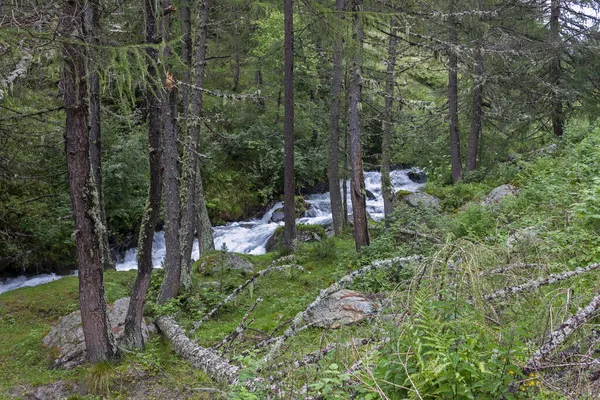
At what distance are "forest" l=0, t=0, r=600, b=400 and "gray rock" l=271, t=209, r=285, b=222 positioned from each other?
0.33 feet

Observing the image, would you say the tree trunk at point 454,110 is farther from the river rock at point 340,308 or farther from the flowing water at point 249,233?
the river rock at point 340,308

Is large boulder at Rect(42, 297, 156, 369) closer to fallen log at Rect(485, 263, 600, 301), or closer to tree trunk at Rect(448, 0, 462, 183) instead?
fallen log at Rect(485, 263, 600, 301)

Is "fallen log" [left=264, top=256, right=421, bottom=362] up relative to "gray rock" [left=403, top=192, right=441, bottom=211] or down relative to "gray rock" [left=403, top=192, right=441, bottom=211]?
down

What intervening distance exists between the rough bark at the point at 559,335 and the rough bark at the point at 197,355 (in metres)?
2.41

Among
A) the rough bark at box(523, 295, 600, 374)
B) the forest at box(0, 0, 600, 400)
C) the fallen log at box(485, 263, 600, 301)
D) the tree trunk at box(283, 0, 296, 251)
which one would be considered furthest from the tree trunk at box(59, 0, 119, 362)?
the tree trunk at box(283, 0, 296, 251)

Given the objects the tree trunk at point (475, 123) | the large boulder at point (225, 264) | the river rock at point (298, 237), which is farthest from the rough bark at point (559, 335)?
the tree trunk at point (475, 123)

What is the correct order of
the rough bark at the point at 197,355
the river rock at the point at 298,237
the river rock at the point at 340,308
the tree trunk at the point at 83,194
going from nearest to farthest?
the rough bark at the point at 197,355, the tree trunk at the point at 83,194, the river rock at the point at 340,308, the river rock at the point at 298,237

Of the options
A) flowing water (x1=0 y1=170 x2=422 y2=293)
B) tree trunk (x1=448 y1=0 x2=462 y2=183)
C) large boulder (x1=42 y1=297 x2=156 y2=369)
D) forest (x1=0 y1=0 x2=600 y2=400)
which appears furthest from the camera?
tree trunk (x1=448 y1=0 x2=462 y2=183)

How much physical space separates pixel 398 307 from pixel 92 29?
5128 mm

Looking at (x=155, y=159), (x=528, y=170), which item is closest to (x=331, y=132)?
(x=528, y=170)

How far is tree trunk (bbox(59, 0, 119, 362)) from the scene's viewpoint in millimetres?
5750

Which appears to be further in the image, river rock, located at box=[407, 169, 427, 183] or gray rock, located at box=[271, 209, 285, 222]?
river rock, located at box=[407, 169, 427, 183]

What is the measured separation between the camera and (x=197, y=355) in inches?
237

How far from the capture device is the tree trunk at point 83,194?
575cm
